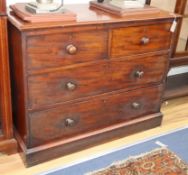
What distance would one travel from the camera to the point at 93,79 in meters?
1.70

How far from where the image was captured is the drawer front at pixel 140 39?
1663 millimetres

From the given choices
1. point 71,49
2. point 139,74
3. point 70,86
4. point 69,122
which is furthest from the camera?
point 139,74

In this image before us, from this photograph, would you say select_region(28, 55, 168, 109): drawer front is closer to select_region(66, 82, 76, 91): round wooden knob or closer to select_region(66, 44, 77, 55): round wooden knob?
select_region(66, 82, 76, 91): round wooden knob

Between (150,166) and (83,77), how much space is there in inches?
25.3

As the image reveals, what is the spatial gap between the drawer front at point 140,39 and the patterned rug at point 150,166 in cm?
62

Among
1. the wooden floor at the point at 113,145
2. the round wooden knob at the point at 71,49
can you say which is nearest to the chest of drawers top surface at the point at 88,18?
the round wooden knob at the point at 71,49

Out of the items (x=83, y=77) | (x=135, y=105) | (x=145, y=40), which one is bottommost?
(x=135, y=105)

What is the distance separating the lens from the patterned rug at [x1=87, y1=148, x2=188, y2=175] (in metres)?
1.70

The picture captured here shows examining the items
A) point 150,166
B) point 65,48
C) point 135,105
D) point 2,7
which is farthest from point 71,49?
point 150,166

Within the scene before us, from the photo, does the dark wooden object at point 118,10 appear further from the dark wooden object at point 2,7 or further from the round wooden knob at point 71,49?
Result: the dark wooden object at point 2,7

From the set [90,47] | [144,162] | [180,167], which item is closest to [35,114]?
[90,47]

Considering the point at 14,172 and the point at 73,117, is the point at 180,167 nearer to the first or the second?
the point at 73,117

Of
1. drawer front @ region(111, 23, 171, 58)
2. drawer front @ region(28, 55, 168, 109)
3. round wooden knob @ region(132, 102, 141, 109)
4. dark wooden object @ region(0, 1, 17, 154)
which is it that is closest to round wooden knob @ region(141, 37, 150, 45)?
drawer front @ region(111, 23, 171, 58)

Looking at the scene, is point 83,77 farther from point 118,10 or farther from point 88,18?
point 118,10
